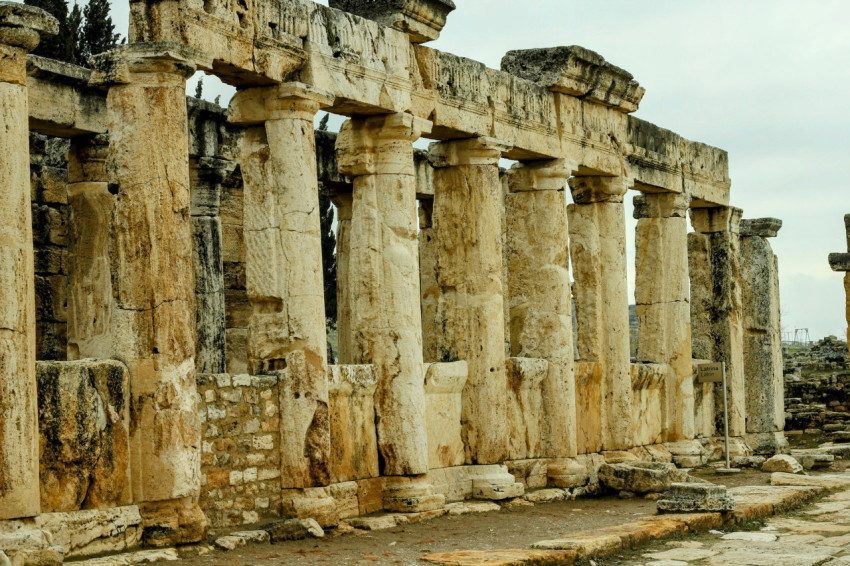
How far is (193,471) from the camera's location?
1071cm

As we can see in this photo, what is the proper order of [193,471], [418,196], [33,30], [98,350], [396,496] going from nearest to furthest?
[33,30] < [193,471] < [396,496] < [98,350] < [418,196]

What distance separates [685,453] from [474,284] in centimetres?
557

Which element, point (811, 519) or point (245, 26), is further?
point (811, 519)

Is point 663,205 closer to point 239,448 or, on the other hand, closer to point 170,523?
point 239,448

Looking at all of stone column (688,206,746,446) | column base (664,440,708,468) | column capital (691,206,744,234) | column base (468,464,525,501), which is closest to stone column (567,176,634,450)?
column base (664,440,708,468)

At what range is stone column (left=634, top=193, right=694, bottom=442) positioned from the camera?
19.3m

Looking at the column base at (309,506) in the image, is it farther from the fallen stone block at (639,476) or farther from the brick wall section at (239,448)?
the fallen stone block at (639,476)

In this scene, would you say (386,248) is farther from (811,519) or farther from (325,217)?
(325,217)

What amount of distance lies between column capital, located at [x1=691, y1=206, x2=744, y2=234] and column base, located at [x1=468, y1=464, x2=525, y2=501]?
7.77 meters

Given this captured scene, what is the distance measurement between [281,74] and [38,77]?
9.49 ft

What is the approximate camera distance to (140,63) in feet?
35.2

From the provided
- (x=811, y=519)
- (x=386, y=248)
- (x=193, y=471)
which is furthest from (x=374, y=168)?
(x=811, y=519)

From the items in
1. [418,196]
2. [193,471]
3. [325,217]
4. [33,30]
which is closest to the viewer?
[33,30]

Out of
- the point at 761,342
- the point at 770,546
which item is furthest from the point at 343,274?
the point at 761,342
